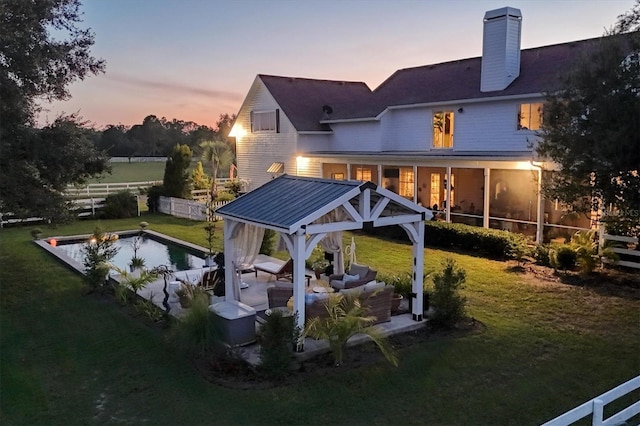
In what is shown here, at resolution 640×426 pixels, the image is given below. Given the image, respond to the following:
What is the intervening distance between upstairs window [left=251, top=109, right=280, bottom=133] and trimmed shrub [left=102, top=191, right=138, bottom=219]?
26.9ft

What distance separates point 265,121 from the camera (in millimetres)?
28875

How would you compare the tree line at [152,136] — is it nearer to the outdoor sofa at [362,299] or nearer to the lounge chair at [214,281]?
the lounge chair at [214,281]

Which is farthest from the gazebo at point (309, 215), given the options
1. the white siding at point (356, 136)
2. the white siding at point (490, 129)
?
the white siding at point (356, 136)

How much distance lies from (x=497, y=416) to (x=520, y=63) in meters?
18.1

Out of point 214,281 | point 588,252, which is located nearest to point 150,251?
point 214,281

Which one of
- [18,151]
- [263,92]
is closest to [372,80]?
[263,92]

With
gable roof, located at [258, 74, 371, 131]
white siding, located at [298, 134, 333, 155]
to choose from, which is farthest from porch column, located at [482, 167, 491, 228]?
white siding, located at [298, 134, 333, 155]

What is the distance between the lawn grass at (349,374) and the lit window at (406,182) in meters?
12.1

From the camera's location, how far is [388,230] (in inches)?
791

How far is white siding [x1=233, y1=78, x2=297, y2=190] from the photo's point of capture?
27234 millimetres

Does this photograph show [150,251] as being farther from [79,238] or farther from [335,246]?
[335,246]

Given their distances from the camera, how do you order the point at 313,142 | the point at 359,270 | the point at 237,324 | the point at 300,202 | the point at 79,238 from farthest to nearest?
the point at 313,142 → the point at 79,238 → the point at 359,270 → the point at 300,202 → the point at 237,324

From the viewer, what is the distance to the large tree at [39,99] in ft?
36.1

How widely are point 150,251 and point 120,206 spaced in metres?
9.38
